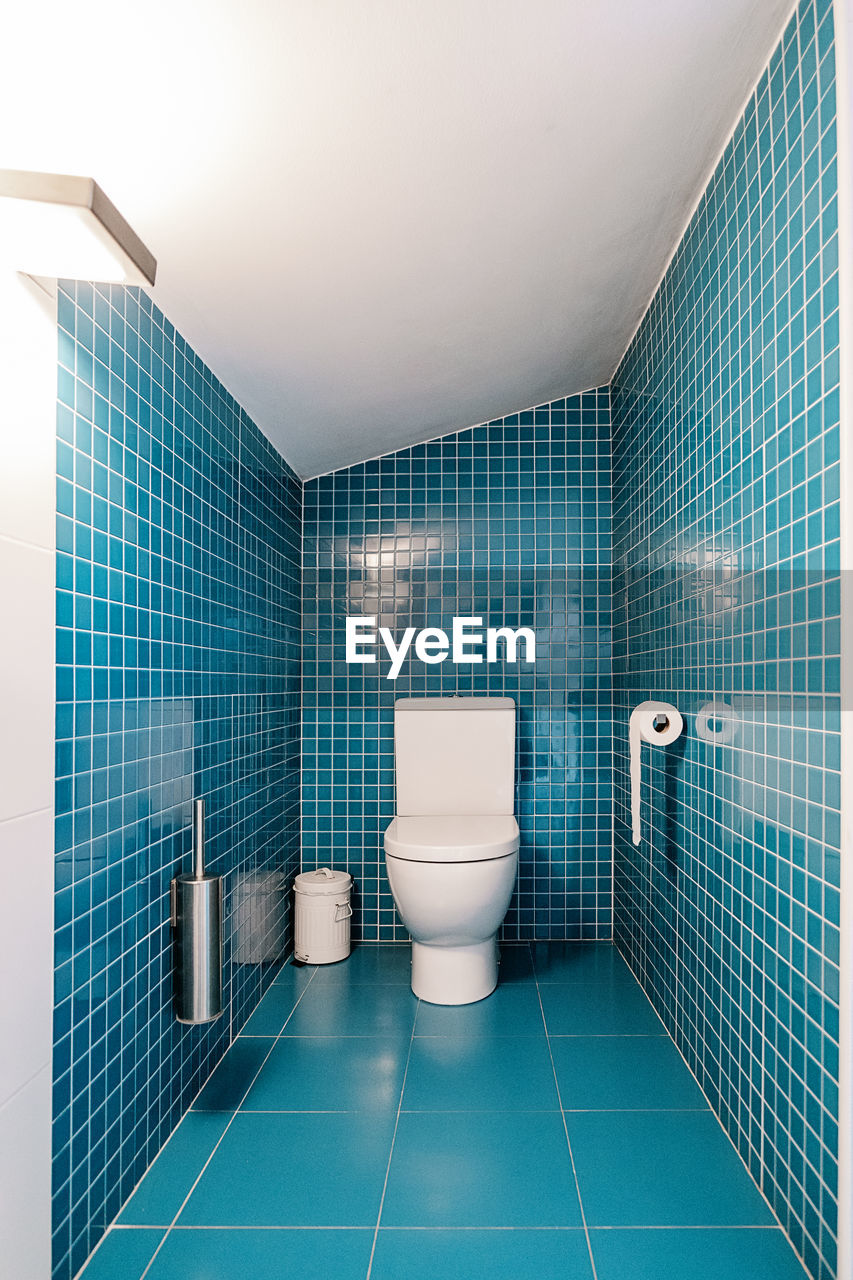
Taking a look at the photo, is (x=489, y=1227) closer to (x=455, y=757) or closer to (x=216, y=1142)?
(x=216, y=1142)

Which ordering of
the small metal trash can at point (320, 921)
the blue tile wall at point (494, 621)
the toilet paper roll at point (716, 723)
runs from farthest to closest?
the blue tile wall at point (494, 621)
the small metal trash can at point (320, 921)
the toilet paper roll at point (716, 723)

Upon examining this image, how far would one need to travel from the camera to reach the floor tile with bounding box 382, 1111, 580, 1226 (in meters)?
1.58

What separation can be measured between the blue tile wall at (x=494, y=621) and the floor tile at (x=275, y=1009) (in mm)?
537

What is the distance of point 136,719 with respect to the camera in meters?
1.66

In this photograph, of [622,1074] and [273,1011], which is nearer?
[622,1074]

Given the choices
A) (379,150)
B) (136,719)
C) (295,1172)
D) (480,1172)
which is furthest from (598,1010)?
(379,150)

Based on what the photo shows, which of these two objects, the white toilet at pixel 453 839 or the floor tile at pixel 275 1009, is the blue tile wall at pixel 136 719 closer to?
the floor tile at pixel 275 1009

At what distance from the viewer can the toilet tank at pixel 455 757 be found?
9.81 feet

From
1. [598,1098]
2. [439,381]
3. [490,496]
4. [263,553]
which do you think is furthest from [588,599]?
[598,1098]

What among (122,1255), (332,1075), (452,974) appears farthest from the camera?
(452,974)

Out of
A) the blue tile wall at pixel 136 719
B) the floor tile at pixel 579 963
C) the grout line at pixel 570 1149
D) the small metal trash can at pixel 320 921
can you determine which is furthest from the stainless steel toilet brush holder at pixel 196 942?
the floor tile at pixel 579 963

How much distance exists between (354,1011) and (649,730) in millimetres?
1201

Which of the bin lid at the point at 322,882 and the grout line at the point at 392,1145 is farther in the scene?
the bin lid at the point at 322,882

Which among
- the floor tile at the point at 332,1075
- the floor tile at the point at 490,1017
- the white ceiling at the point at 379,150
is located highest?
the white ceiling at the point at 379,150
